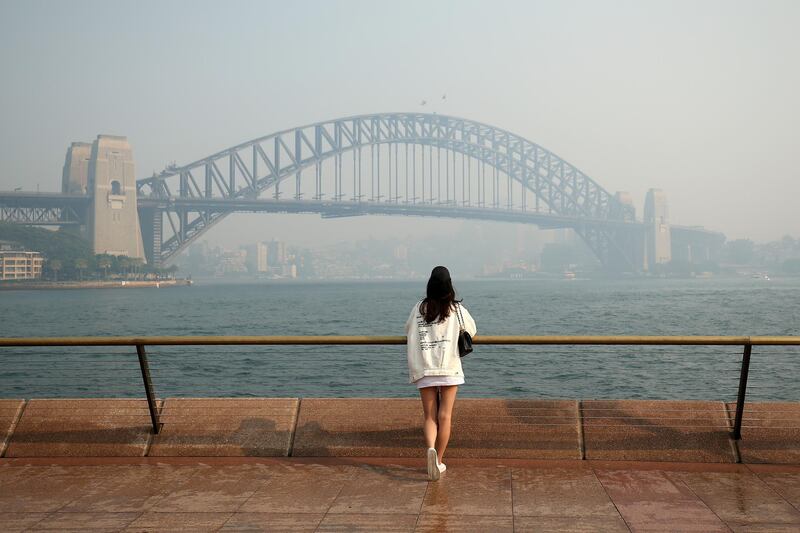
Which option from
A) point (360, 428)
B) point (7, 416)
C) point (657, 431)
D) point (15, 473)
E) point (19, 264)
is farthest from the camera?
point (19, 264)

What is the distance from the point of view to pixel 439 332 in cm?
467

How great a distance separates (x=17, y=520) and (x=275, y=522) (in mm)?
1100

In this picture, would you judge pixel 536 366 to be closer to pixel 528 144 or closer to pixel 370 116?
pixel 370 116

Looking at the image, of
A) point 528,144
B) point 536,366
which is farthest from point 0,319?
point 528,144

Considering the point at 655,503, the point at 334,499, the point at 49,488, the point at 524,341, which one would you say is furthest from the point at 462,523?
the point at 49,488

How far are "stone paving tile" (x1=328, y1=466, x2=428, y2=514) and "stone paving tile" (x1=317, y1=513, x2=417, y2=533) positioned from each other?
0.24 ft

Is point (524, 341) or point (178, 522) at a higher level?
point (524, 341)

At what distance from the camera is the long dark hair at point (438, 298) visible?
4.65 meters

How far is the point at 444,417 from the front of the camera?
470 cm

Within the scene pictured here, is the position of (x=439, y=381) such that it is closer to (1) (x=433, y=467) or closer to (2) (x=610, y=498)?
(1) (x=433, y=467)

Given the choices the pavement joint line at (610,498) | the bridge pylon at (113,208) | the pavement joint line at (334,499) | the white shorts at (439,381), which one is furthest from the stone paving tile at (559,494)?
the bridge pylon at (113,208)

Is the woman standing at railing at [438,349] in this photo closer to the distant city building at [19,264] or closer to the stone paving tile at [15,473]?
the stone paving tile at [15,473]

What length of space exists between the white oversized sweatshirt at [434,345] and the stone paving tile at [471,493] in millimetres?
519

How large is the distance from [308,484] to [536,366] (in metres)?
15.6
